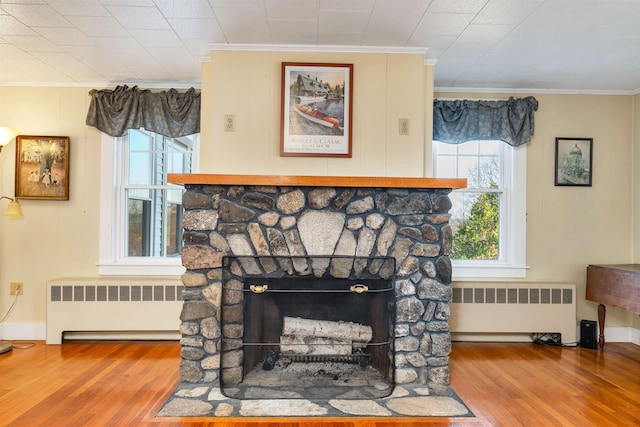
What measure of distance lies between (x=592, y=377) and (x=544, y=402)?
706mm

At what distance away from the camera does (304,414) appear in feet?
7.80

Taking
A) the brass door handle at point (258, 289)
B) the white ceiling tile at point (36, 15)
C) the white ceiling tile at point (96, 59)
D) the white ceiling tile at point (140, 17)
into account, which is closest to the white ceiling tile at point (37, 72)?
the white ceiling tile at point (96, 59)

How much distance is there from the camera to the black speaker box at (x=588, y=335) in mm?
3711

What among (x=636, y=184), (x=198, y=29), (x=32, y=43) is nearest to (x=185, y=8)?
(x=198, y=29)

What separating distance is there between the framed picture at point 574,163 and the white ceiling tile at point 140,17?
Answer: 3.38 metres

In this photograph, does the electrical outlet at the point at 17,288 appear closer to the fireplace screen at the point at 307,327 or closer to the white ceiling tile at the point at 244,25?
the fireplace screen at the point at 307,327

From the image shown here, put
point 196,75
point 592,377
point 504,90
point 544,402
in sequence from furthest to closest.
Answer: point 504,90 → point 196,75 → point 592,377 → point 544,402

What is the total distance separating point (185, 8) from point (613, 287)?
371 centimetres

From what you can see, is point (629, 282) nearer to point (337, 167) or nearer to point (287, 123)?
point (337, 167)

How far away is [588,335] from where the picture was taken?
A: 3.73 m

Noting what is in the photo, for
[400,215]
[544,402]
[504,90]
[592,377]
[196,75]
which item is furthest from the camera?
[504,90]

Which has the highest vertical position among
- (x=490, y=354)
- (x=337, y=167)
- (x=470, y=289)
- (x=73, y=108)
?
(x=73, y=108)

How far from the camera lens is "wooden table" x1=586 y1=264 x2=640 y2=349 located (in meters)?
3.26

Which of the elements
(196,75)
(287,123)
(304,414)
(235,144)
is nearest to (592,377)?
(304,414)
